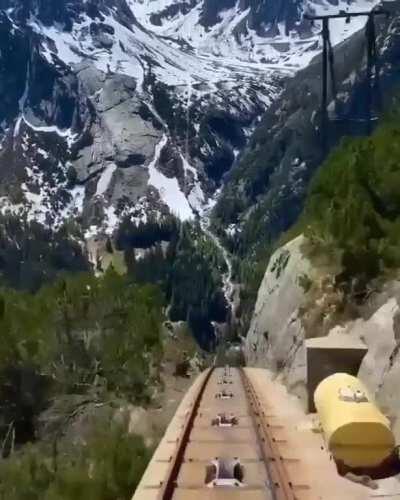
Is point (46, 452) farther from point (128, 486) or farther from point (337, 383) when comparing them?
point (337, 383)

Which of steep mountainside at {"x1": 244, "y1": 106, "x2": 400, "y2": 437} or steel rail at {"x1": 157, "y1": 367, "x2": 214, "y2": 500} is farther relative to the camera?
steep mountainside at {"x1": 244, "y1": 106, "x2": 400, "y2": 437}

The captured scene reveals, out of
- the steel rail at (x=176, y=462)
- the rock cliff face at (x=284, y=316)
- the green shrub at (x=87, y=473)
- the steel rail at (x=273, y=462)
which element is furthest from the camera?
the rock cliff face at (x=284, y=316)

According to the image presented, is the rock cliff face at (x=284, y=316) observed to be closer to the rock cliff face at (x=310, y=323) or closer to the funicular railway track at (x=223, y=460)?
the rock cliff face at (x=310, y=323)

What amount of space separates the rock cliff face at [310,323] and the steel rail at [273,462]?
211cm

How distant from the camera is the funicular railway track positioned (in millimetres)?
13344

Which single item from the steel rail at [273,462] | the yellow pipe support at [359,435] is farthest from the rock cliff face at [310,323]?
the steel rail at [273,462]

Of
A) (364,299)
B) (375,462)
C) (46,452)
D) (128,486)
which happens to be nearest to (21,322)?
(46,452)

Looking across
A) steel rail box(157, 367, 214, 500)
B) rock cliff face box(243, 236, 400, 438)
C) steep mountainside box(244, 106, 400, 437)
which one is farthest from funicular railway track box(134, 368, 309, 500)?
steep mountainside box(244, 106, 400, 437)

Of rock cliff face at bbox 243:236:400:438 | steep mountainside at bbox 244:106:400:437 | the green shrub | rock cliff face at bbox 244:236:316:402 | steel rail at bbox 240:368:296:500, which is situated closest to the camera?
steel rail at bbox 240:368:296:500

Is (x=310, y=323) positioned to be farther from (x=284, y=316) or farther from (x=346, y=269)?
(x=284, y=316)

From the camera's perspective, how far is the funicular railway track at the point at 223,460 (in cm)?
1334

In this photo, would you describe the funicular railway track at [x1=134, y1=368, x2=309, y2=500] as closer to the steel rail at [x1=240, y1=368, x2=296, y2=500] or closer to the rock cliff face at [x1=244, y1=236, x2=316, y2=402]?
the steel rail at [x1=240, y1=368, x2=296, y2=500]

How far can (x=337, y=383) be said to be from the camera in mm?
17016

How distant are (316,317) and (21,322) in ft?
48.9
